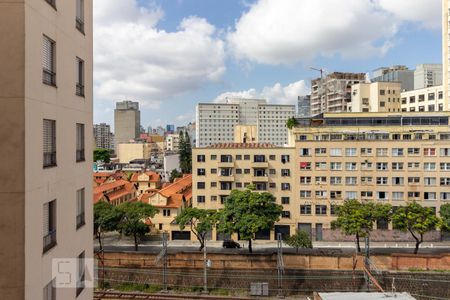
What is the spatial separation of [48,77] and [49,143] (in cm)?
143

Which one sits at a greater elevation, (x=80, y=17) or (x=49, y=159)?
(x=80, y=17)

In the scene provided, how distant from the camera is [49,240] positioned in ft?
26.7

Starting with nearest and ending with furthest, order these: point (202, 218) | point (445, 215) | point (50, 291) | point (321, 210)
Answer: point (50, 291), point (202, 218), point (445, 215), point (321, 210)

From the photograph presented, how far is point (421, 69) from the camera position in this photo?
346 feet

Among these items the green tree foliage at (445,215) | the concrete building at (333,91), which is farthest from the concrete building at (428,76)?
the green tree foliage at (445,215)

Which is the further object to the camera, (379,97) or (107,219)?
(379,97)

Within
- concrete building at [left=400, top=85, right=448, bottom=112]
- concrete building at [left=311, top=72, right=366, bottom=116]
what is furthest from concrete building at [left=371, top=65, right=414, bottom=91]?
concrete building at [left=400, top=85, right=448, bottom=112]

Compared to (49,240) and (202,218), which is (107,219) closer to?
(202,218)

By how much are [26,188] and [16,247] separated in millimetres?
A: 1053

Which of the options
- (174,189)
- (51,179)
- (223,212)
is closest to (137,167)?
(174,189)

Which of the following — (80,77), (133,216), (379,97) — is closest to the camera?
(80,77)

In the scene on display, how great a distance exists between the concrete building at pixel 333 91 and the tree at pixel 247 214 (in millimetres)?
74663

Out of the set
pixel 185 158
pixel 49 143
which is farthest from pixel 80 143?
pixel 185 158

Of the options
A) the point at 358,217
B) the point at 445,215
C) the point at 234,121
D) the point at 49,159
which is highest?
the point at 234,121
